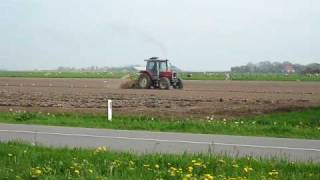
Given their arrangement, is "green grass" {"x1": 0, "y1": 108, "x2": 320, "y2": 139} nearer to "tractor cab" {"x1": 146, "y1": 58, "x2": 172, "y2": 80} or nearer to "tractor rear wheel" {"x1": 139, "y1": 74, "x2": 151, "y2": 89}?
"tractor cab" {"x1": 146, "y1": 58, "x2": 172, "y2": 80}

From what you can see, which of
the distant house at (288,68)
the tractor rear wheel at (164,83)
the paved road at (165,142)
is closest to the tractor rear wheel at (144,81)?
the tractor rear wheel at (164,83)

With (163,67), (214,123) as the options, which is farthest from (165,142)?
(163,67)

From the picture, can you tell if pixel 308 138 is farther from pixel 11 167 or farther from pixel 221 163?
pixel 11 167

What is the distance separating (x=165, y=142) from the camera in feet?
50.0

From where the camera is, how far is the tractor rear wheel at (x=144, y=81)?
49.3 m

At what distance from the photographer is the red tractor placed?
159 ft

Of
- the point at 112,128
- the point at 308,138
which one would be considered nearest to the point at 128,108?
the point at 112,128

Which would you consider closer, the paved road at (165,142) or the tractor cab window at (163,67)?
the paved road at (165,142)

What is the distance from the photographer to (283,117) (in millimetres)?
23891

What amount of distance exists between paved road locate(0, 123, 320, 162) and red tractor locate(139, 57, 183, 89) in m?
29.6

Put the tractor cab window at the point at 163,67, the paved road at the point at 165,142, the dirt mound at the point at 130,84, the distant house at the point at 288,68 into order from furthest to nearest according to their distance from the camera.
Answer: the distant house at the point at 288,68 < the dirt mound at the point at 130,84 < the tractor cab window at the point at 163,67 < the paved road at the point at 165,142

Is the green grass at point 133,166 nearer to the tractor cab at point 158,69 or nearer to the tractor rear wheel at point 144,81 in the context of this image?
the tractor cab at point 158,69

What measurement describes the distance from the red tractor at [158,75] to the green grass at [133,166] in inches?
1455

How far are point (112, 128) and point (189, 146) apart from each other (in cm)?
582
